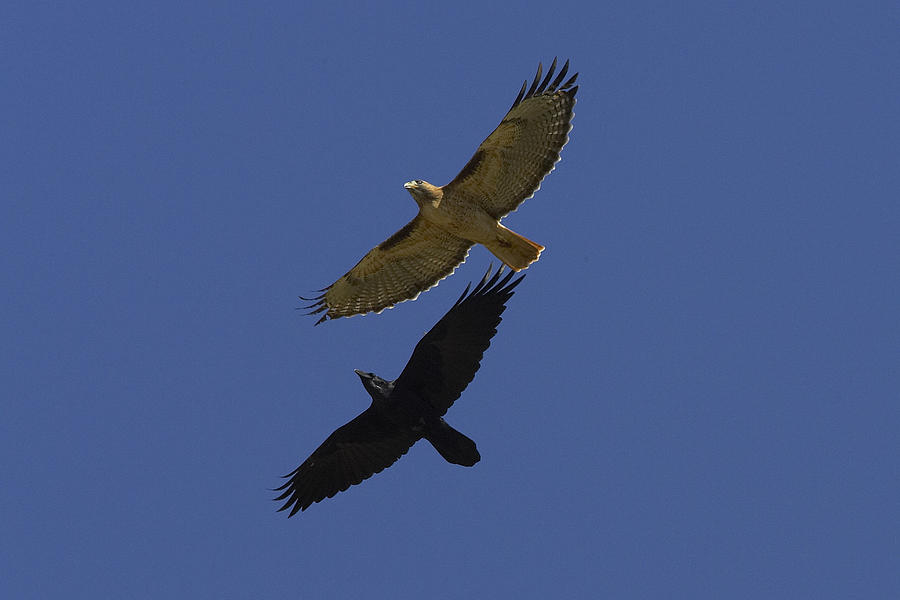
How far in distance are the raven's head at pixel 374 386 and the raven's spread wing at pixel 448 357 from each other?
Answer: 0.45 ft

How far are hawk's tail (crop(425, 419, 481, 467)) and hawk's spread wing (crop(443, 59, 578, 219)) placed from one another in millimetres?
2609

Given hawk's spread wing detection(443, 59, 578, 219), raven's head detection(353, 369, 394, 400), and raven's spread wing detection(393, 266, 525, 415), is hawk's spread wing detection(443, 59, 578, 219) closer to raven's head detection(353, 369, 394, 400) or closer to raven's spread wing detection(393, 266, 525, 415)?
raven's spread wing detection(393, 266, 525, 415)

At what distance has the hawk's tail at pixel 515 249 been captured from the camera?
1248cm

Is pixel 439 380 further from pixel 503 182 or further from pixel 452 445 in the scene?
pixel 503 182

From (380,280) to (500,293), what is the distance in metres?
2.52

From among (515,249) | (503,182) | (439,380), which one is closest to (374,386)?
(439,380)

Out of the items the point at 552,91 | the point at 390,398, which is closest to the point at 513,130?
the point at 552,91

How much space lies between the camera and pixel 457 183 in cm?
1270

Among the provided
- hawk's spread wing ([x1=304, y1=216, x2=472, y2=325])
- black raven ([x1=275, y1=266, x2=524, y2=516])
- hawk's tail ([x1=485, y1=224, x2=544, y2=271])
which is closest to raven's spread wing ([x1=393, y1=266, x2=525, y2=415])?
black raven ([x1=275, y1=266, x2=524, y2=516])

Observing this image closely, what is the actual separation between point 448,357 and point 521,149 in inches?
97.2

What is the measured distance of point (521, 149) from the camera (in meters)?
12.5

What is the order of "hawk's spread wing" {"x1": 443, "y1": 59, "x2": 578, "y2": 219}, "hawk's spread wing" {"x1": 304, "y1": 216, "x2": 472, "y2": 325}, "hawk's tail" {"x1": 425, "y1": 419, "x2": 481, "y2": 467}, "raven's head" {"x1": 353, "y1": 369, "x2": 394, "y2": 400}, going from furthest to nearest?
"hawk's spread wing" {"x1": 304, "y1": 216, "x2": 472, "y2": 325}
"hawk's spread wing" {"x1": 443, "y1": 59, "x2": 578, "y2": 219}
"raven's head" {"x1": 353, "y1": 369, "x2": 394, "y2": 400}
"hawk's tail" {"x1": 425, "y1": 419, "x2": 481, "y2": 467}

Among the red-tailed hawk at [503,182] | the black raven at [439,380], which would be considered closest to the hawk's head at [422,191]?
the red-tailed hawk at [503,182]

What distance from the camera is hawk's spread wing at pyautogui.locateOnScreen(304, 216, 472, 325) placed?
13.5m
